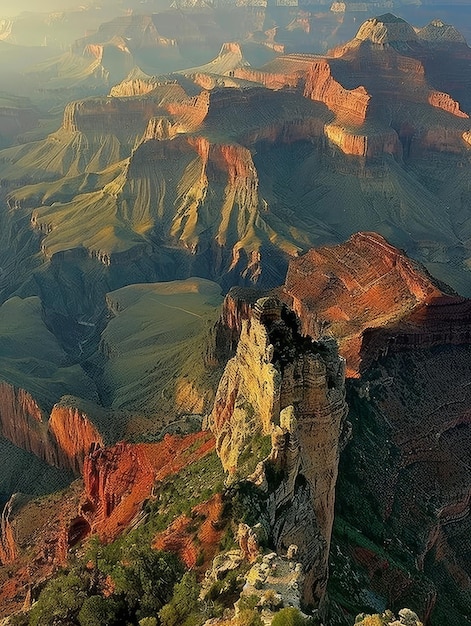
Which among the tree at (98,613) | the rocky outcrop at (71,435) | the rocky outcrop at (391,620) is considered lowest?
the rocky outcrop at (71,435)

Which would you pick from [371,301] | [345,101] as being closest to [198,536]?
[371,301]

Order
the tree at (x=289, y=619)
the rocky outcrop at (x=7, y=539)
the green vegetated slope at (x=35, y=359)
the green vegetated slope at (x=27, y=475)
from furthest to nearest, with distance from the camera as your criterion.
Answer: the green vegetated slope at (x=35, y=359) < the green vegetated slope at (x=27, y=475) < the rocky outcrop at (x=7, y=539) < the tree at (x=289, y=619)

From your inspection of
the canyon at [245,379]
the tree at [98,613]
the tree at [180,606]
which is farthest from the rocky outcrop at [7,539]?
the tree at [180,606]

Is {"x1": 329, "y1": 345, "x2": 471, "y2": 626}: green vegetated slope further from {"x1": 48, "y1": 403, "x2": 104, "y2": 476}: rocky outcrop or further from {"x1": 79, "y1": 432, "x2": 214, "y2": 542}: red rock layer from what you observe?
{"x1": 48, "y1": 403, "x2": 104, "y2": 476}: rocky outcrop

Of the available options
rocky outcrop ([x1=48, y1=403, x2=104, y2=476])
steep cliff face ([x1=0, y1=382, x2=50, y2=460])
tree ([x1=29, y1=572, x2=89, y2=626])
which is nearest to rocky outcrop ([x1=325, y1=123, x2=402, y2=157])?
steep cliff face ([x1=0, y1=382, x2=50, y2=460])

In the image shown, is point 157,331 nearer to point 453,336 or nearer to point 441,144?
point 453,336

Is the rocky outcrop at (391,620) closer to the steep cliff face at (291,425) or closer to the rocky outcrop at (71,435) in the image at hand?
the steep cliff face at (291,425)

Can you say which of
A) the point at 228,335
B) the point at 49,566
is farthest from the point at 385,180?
the point at 49,566
